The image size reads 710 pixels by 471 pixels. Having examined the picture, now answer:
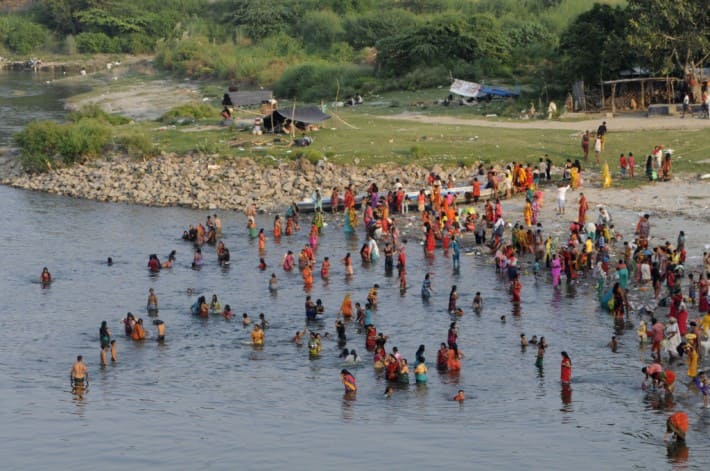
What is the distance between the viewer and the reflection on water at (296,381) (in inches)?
987

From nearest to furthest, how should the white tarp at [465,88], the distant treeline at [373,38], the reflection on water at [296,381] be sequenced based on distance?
the reflection on water at [296,381], the distant treeline at [373,38], the white tarp at [465,88]

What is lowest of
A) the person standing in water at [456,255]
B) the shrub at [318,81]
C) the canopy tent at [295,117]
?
the person standing in water at [456,255]

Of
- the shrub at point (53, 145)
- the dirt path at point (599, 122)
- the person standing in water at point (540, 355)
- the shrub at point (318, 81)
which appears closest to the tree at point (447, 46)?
the shrub at point (318, 81)

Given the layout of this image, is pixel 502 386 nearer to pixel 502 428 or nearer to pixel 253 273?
pixel 502 428

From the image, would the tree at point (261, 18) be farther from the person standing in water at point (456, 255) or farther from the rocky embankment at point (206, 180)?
the person standing in water at point (456, 255)

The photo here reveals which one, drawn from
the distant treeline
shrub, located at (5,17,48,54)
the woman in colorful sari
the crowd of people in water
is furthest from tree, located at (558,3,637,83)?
shrub, located at (5,17,48,54)

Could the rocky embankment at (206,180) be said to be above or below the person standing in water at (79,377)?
above

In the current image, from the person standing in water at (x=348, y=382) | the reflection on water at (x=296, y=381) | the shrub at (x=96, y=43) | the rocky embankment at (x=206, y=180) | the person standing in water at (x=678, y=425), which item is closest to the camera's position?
the person standing in water at (x=678, y=425)

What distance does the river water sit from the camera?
24.9 meters

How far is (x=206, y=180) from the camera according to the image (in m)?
51.5

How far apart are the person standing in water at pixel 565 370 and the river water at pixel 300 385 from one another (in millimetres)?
249

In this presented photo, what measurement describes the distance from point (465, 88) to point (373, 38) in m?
24.9

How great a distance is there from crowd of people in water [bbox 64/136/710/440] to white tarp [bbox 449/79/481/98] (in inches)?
663

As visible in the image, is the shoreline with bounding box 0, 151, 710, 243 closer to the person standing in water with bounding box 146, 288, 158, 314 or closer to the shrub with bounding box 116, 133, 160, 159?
the shrub with bounding box 116, 133, 160, 159
